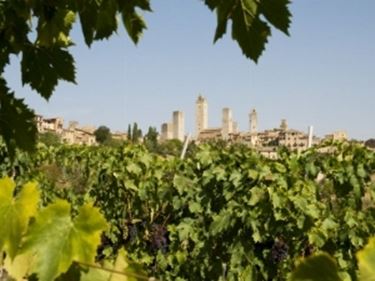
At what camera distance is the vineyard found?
5234 millimetres

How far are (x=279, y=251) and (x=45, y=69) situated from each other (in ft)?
13.1

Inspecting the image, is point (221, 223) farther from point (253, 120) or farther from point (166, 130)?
point (166, 130)

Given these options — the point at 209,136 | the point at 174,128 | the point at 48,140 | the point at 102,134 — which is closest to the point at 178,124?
the point at 174,128

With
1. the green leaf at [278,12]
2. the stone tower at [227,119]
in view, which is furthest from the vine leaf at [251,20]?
the stone tower at [227,119]

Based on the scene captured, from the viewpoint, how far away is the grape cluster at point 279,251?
5195 mm

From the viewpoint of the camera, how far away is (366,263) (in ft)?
1.88

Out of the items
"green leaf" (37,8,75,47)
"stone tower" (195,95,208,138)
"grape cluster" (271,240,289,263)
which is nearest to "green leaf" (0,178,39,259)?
"green leaf" (37,8,75,47)

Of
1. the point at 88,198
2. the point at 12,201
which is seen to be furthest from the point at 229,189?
the point at 12,201

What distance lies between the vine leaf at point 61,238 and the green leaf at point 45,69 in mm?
806

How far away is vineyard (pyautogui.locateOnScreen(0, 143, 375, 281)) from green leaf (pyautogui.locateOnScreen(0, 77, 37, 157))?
2822mm

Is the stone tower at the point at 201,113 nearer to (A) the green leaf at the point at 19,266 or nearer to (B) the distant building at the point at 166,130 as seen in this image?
(B) the distant building at the point at 166,130

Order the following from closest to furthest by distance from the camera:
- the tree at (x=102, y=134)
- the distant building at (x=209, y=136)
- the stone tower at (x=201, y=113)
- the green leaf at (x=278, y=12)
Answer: the green leaf at (x=278, y=12) → the distant building at (x=209, y=136) → the tree at (x=102, y=134) → the stone tower at (x=201, y=113)

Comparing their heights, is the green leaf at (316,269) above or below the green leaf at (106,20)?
below

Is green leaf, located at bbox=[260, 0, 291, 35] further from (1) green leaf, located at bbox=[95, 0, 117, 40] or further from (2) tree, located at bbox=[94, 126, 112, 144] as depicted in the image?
(2) tree, located at bbox=[94, 126, 112, 144]
